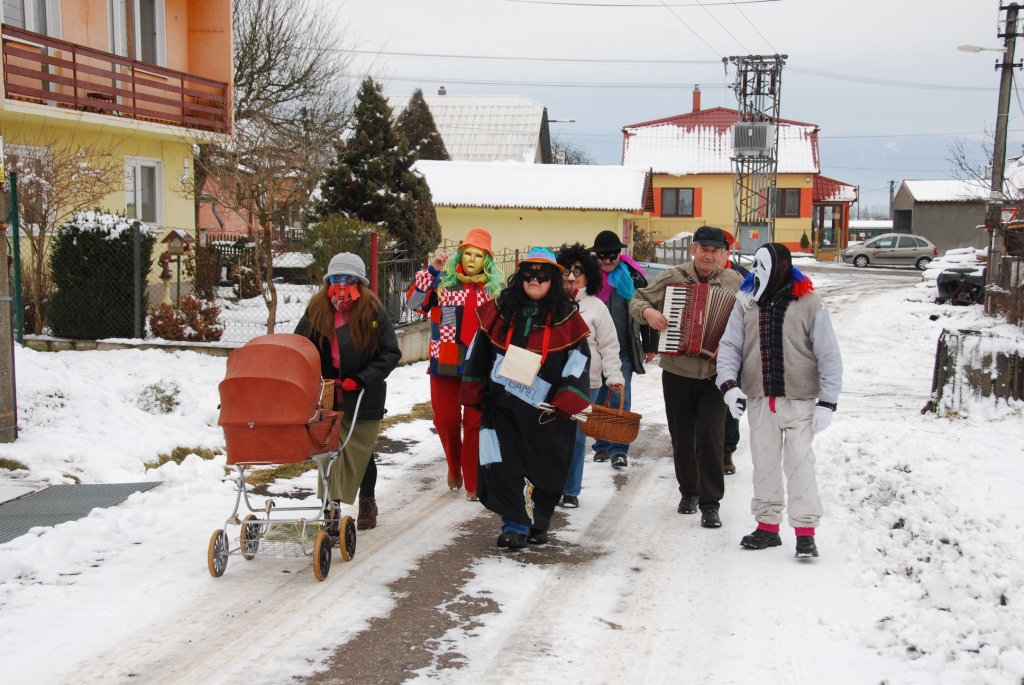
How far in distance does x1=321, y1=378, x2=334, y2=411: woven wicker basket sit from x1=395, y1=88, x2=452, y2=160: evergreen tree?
36625 mm

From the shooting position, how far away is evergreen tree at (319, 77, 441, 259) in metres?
21.5

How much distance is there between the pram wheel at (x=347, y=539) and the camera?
591cm

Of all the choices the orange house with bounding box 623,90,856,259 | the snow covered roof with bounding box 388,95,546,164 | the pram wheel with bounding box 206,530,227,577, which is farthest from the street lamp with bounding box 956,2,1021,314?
the snow covered roof with bounding box 388,95,546,164

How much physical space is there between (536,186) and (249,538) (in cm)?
3075

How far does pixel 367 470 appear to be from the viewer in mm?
6738

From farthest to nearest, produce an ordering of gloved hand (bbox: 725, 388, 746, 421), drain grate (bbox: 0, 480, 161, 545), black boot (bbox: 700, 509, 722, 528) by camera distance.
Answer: black boot (bbox: 700, 509, 722, 528)
drain grate (bbox: 0, 480, 161, 545)
gloved hand (bbox: 725, 388, 746, 421)

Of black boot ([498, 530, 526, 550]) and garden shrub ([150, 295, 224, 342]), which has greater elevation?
garden shrub ([150, 295, 224, 342])

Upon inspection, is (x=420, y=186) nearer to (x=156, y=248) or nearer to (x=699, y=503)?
(x=156, y=248)

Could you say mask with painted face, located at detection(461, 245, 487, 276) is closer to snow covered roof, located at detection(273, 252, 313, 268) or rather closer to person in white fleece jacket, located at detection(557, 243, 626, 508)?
person in white fleece jacket, located at detection(557, 243, 626, 508)

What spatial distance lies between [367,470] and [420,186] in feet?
53.4

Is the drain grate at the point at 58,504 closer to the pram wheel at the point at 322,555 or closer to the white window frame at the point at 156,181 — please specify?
the pram wheel at the point at 322,555

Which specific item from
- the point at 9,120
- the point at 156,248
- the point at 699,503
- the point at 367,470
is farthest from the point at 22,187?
the point at 699,503

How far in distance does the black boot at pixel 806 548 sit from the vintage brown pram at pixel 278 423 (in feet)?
9.06

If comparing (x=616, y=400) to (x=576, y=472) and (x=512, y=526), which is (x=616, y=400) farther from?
(x=512, y=526)
